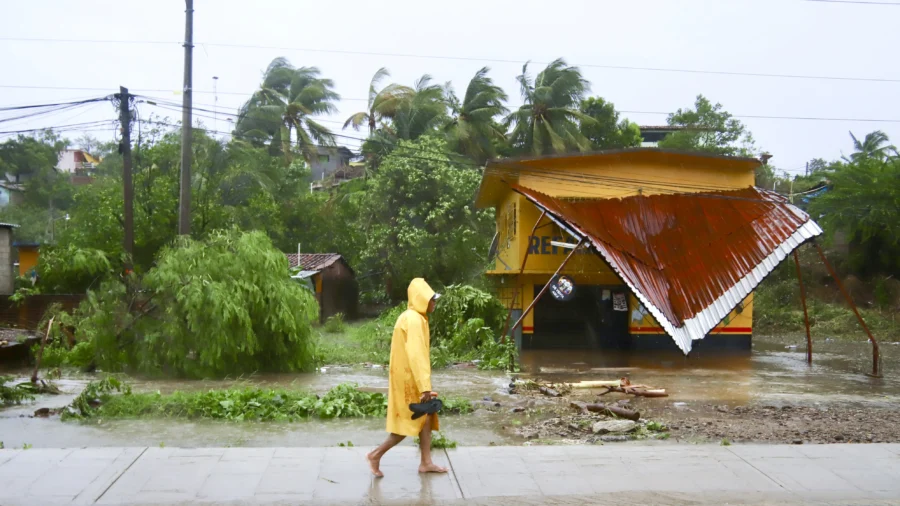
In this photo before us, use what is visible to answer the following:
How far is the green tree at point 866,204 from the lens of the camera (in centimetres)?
2734

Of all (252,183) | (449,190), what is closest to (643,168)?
(449,190)

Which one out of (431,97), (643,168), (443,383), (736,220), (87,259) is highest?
(431,97)

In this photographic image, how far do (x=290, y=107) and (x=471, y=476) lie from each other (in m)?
40.6

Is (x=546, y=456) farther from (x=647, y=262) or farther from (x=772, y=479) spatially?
(x=647, y=262)

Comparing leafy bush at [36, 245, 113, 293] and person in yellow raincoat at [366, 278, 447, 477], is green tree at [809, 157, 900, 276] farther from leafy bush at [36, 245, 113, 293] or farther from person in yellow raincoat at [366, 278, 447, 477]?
person in yellow raincoat at [366, 278, 447, 477]

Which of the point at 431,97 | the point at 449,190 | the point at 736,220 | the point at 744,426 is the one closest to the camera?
the point at 744,426

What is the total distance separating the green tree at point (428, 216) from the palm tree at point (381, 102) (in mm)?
7285

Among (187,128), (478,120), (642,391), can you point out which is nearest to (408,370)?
(642,391)

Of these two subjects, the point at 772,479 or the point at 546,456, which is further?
the point at 546,456

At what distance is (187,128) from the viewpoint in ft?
60.8

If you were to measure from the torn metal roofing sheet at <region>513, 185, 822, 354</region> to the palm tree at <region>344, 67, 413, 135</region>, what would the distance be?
22672 millimetres

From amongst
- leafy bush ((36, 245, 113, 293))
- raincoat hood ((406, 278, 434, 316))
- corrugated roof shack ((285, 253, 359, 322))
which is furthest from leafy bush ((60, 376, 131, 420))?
corrugated roof shack ((285, 253, 359, 322))

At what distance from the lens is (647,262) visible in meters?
18.7

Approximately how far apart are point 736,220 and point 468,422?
12.7 meters
